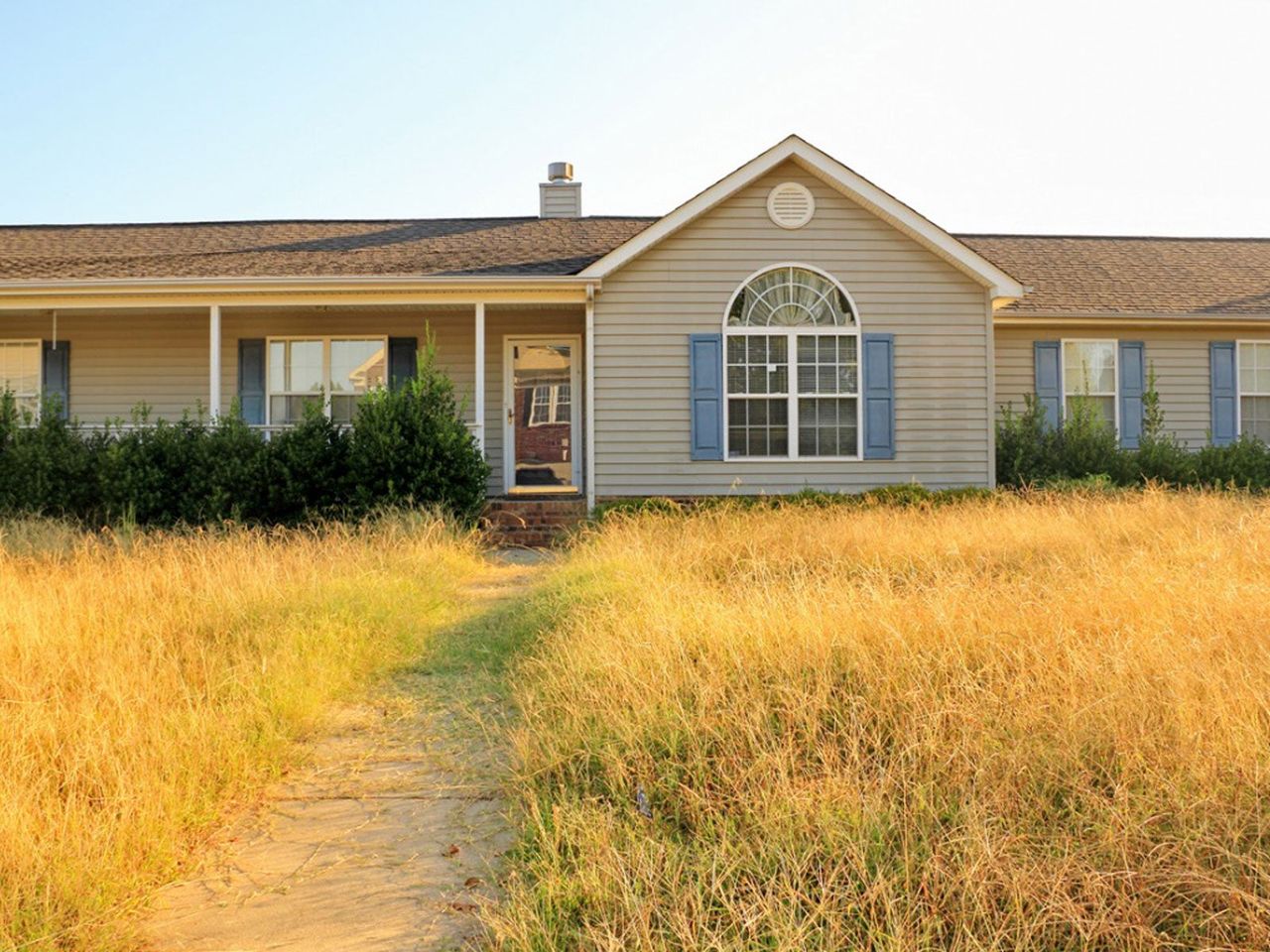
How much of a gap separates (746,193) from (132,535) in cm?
805

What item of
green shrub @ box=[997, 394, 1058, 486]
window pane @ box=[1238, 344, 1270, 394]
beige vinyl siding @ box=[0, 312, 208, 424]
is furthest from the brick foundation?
window pane @ box=[1238, 344, 1270, 394]

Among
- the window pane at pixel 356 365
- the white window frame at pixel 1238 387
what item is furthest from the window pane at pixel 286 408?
the white window frame at pixel 1238 387

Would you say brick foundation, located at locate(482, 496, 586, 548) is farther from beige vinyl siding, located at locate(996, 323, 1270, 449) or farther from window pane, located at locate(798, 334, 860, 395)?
beige vinyl siding, located at locate(996, 323, 1270, 449)

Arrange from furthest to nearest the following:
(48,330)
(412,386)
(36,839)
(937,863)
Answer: (48,330) → (412,386) → (36,839) → (937,863)

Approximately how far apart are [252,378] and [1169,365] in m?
13.6

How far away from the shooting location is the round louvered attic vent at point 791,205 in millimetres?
12453

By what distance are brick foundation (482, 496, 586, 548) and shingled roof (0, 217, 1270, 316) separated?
290 cm

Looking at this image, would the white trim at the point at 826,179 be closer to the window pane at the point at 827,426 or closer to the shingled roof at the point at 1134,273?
the window pane at the point at 827,426

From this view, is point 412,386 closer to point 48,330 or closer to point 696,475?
point 696,475

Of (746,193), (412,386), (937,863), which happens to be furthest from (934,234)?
(937,863)

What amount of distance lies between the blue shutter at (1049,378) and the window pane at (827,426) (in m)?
3.97

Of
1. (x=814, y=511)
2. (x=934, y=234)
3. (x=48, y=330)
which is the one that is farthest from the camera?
(x=48, y=330)

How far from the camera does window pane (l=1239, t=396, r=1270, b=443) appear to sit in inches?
596

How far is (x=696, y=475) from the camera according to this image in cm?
1246
